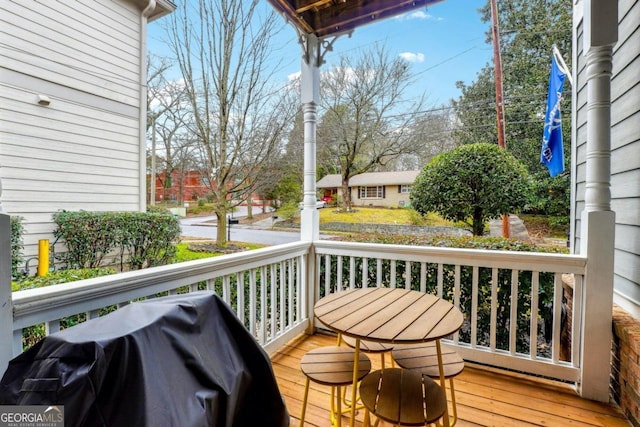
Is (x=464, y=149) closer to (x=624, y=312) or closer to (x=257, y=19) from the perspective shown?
(x=624, y=312)

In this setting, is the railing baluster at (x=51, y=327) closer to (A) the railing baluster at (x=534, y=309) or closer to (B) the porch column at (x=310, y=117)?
(B) the porch column at (x=310, y=117)

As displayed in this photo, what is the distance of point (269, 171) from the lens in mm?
3779

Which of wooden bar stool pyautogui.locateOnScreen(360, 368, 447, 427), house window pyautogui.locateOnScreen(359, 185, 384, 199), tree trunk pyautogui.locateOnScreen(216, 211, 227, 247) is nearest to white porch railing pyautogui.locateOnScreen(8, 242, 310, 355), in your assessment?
tree trunk pyautogui.locateOnScreen(216, 211, 227, 247)

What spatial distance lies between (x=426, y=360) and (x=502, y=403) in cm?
83

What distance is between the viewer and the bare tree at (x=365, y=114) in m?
4.00

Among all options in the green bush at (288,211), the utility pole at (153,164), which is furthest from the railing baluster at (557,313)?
the utility pole at (153,164)

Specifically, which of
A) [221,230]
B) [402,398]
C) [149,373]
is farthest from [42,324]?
[221,230]

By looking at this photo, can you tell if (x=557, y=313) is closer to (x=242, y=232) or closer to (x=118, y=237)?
(x=242, y=232)

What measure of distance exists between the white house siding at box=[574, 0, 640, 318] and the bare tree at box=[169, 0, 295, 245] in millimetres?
3106

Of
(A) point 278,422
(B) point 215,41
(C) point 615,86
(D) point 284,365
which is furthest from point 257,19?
(A) point 278,422

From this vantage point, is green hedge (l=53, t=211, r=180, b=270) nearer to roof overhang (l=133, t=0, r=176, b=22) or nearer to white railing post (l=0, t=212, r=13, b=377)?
white railing post (l=0, t=212, r=13, b=377)

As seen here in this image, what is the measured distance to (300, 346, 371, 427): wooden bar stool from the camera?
1468 mm

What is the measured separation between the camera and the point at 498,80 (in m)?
4.05

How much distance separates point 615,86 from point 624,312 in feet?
5.30
